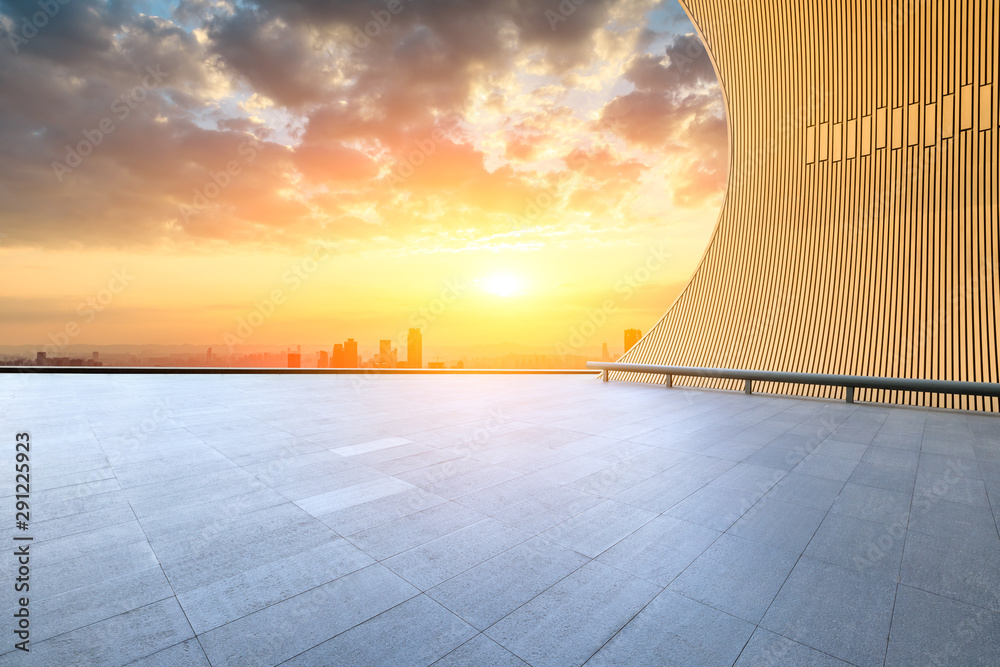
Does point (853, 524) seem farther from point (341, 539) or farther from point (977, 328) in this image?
point (977, 328)

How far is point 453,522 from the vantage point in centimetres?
283

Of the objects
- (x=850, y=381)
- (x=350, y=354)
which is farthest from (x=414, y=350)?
(x=850, y=381)

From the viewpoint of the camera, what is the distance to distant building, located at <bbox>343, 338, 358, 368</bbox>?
13505 mm

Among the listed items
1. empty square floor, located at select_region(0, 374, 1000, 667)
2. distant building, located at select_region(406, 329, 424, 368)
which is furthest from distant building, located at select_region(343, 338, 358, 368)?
empty square floor, located at select_region(0, 374, 1000, 667)

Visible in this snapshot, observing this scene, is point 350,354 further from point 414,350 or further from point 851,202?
point 851,202

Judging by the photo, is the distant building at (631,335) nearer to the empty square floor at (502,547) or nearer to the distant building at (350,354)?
the distant building at (350,354)

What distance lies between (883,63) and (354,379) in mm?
13988

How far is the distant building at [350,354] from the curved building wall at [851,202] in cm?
727

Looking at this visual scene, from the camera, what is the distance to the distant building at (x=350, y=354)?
13505 mm

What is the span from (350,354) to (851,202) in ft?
45.7

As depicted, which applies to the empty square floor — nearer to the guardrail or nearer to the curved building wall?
the guardrail

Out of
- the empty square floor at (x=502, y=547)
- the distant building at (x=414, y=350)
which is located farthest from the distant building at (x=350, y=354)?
the empty square floor at (x=502, y=547)

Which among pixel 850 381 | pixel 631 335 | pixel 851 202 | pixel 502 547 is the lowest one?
pixel 502 547

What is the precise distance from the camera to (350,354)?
15.0 metres
